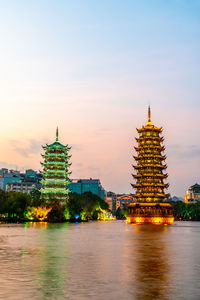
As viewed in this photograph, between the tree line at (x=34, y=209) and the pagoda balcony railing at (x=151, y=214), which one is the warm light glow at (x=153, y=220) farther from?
the tree line at (x=34, y=209)

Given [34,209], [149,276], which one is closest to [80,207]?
[34,209]

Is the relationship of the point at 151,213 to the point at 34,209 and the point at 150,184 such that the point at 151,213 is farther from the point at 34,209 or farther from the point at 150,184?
the point at 34,209

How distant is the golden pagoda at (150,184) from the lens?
115 metres

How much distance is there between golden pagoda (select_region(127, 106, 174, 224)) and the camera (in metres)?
115

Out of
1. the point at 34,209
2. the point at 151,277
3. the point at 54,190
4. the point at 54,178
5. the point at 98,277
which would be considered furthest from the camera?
the point at 54,178

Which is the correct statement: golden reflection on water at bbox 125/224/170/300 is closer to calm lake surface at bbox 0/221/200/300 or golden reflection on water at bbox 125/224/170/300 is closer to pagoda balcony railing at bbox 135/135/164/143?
calm lake surface at bbox 0/221/200/300

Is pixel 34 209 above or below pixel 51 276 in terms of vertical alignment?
above

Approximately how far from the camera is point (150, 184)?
11569 cm

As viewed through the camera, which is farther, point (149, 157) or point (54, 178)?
point (54, 178)

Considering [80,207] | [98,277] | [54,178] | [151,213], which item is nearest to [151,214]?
[151,213]

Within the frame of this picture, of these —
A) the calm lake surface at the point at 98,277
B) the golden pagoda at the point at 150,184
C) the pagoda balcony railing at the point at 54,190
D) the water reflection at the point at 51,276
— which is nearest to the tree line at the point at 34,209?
the pagoda balcony railing at the point at 54,190

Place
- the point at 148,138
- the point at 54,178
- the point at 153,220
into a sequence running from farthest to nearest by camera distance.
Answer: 1. the point at 54,178
2. the point at 148,138
3. the point at 153,220

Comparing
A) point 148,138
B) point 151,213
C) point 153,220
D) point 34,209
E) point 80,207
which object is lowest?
point 153,220

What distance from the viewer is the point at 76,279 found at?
1828cm
